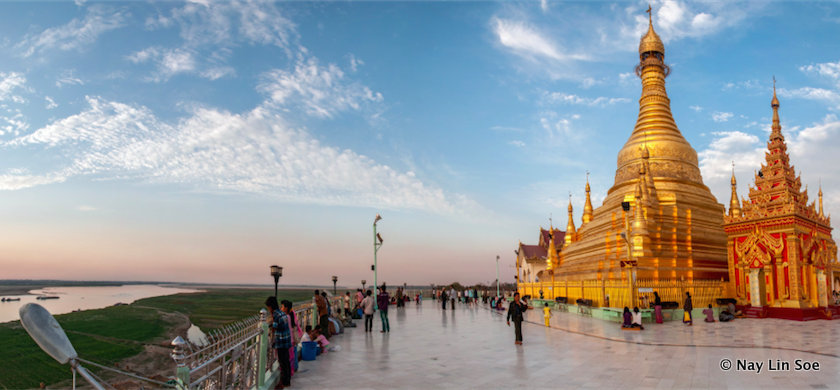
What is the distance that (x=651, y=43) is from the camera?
36.5 metres

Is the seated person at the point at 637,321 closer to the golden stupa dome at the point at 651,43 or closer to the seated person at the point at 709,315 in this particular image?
the seated person at the point at 709,315

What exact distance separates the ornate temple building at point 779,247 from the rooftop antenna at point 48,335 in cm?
2608

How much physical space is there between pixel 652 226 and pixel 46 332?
29.7 meters

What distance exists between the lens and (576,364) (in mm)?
10781

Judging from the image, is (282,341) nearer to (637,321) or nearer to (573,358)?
(573,358)

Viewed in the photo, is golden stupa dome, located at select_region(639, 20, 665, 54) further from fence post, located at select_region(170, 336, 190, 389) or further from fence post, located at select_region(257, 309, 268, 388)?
fence post, located at select_region(170, 336, 190, 389)

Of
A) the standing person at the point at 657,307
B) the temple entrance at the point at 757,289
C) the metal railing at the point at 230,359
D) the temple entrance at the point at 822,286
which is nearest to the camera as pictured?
the metal railing at the point at 230,359

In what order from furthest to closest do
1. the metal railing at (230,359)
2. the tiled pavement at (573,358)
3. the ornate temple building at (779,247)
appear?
1. the ornate temple building at (779,247)
2. the tiled pavement at (573,358)
3. the metal railing at (230,359)

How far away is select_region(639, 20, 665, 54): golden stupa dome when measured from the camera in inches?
1435

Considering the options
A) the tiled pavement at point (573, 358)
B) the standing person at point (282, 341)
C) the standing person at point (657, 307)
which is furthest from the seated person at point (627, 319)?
the standing person at point (282, 341)

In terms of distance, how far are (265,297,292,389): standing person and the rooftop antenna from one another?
430cm

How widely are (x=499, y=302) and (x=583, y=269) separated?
597 centimetres

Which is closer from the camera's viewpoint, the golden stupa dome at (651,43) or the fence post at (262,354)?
the fence post at (262,354)

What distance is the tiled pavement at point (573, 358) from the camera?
9086 millimetres
